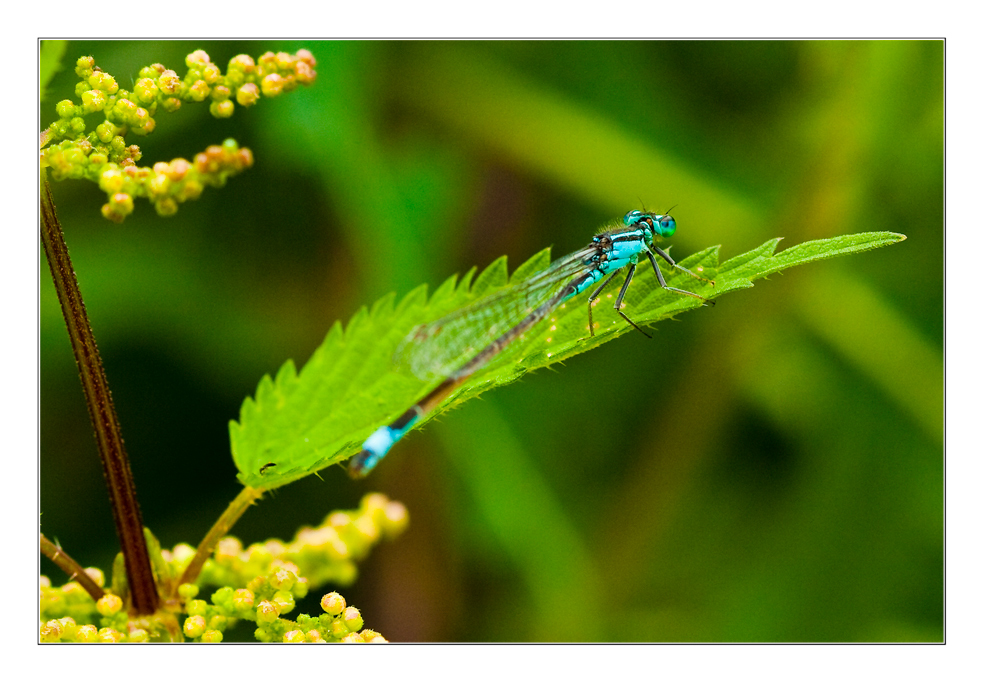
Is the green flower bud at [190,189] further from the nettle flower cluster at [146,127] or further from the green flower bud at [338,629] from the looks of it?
the green flower bud at [338,629]

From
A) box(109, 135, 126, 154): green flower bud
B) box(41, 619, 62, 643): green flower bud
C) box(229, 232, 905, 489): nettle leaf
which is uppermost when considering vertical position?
box(109, 135, 126, 154): green flower bud

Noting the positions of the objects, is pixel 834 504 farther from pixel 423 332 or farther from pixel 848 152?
pixel 423 332

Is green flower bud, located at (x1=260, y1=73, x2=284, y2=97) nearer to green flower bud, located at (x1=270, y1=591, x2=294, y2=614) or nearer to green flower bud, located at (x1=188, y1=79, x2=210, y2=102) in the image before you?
green flower bud, located at (x1=188, y1=79, x2=210, y2=102)

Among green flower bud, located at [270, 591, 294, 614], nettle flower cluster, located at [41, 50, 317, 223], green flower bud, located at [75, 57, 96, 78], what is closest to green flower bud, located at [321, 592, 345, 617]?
green flower bud, located at [270, 591, 294, 614]

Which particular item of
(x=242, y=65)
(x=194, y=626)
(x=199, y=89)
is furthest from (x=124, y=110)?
(x=194, y=626)

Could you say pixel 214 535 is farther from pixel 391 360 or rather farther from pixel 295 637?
pixel 391 360
